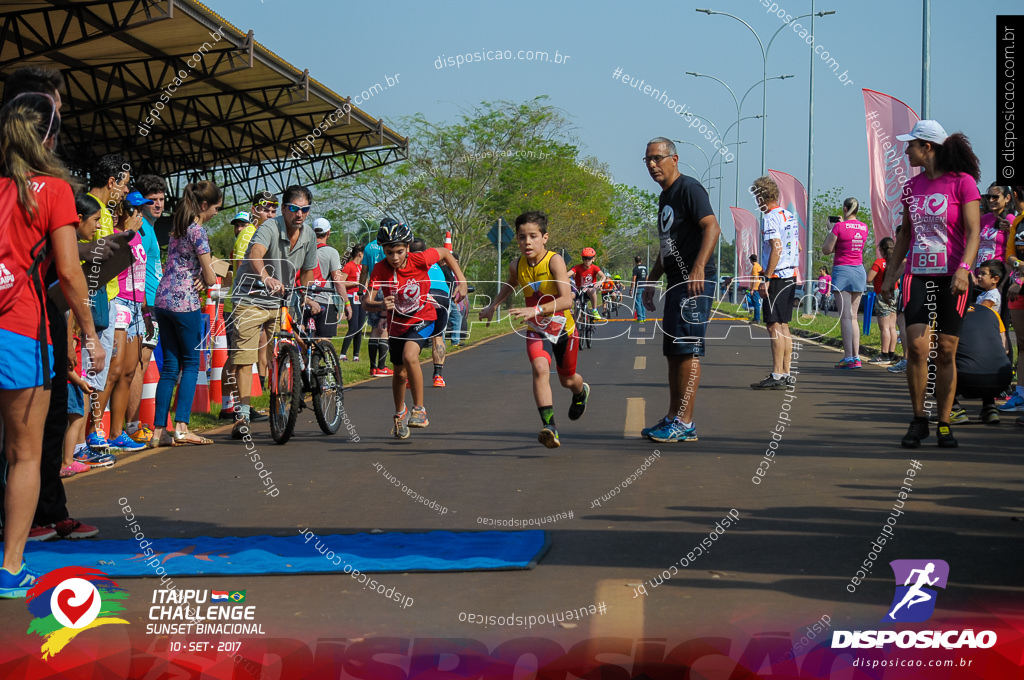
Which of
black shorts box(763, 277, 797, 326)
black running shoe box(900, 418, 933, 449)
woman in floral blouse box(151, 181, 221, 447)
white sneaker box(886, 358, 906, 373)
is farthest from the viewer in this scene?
white sneaker box(886, 358, 906, 373)

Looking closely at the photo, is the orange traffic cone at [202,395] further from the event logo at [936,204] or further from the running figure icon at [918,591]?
the running figure icon at [918,591]

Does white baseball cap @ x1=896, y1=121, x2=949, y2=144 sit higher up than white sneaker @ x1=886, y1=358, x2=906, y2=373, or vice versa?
white baseball cap @ x1=896, y1=121, x2=949, y2=144

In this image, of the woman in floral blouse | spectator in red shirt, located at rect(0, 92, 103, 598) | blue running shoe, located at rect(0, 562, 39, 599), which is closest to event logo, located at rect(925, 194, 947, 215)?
Result: the woman in floral blouse

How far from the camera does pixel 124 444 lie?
29.1 feet

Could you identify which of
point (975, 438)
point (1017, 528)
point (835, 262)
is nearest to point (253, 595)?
point (1017, 528)

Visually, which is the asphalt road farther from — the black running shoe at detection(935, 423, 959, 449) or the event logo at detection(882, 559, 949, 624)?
the black running shoe at detection(935, 423, 959, 449)

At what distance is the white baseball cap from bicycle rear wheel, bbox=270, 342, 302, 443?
202 inches

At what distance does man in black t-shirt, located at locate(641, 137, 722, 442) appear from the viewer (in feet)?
28.7

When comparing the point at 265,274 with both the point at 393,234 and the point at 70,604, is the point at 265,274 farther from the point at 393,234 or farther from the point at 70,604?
the point at 70,604

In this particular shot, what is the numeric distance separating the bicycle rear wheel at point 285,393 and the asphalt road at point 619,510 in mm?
160

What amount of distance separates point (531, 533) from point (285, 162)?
3280 cm

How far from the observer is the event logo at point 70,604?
13.2 ft

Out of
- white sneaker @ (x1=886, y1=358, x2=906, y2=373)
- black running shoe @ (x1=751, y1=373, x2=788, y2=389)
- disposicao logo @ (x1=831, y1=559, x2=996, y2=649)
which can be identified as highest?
white sneaker @ (x1=886, y1=358, x2=906, y2=373)

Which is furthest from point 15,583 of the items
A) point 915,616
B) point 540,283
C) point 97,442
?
point 540,283
